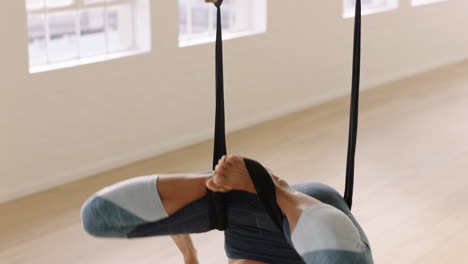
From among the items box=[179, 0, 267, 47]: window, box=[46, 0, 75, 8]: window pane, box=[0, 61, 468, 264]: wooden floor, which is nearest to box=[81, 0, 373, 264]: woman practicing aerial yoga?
box=[0, 61, 468, 264]: wooden floor

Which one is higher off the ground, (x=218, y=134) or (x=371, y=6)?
(x=218, y=134)

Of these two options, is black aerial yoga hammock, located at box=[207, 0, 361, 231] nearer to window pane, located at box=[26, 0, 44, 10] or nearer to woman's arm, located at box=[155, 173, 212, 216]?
woman's arm, located at box=[155, 173, 212, 216]

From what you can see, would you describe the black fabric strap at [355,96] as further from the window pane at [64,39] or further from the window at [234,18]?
the window at [234,18]

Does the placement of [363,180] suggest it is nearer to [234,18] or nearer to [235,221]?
[234,18]

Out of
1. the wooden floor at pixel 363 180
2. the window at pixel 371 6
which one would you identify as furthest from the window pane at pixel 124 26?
the window at pixel 371 6

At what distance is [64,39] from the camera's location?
5.25 meters

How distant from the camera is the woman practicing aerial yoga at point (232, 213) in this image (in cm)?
167

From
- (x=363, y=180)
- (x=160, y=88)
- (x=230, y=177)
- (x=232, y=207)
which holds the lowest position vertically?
(x=363, y=180)

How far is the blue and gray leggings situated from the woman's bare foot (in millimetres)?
94

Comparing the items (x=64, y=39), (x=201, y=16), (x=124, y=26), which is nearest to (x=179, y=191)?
(x=124, y=26)

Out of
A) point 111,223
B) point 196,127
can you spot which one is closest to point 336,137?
point 196,127

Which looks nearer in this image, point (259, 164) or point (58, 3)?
point (259, 164)

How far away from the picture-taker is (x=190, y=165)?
4.40 meters

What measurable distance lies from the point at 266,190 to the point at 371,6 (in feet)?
16.7
